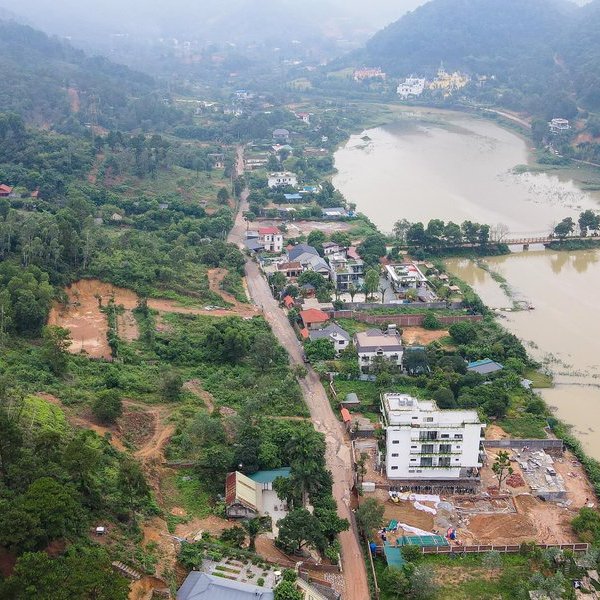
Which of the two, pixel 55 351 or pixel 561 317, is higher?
pixel 55 351

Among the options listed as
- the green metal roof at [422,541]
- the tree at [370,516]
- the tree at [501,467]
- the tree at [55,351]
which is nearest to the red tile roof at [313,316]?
the tree at [55,351]

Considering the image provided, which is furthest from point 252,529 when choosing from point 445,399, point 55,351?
point 445,399

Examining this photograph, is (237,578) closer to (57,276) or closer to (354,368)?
(354,368)

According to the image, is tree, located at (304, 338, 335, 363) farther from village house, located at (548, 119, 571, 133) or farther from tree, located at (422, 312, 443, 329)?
village house, located at (548, 119, 571, 133)

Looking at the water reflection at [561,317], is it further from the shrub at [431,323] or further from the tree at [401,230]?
the shrub at [431,323]

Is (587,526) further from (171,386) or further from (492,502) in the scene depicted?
(171,386)

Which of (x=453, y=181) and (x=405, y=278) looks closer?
(x=405, y=278)
